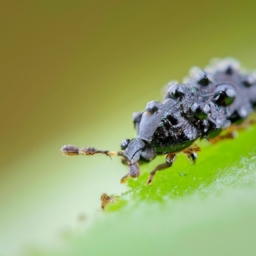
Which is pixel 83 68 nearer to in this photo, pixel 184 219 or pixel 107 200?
pixel 107 200

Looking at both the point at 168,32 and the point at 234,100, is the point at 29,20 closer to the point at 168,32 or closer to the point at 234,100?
the point at 168,32

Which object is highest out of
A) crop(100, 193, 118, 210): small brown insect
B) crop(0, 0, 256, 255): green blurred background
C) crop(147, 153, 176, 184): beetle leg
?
crop(0, 0, 256, 255): green blurred background

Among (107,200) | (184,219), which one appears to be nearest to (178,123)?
(107,200)

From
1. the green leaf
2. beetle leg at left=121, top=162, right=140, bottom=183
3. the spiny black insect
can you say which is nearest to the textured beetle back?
the spiny black insect

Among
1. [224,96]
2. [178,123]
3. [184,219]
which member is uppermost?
[224,96]

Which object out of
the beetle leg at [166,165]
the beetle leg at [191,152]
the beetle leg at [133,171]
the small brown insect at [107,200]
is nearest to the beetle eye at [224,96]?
the beetle leg at [191,152]

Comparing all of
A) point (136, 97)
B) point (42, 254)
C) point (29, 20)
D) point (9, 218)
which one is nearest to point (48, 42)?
point (29, 20)

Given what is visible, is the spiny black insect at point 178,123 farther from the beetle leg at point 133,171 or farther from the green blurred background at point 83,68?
the green blurred background at point 83,68

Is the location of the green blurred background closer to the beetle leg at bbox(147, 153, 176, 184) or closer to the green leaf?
the beetle leg at bbox(147, 153, 176, 184)
